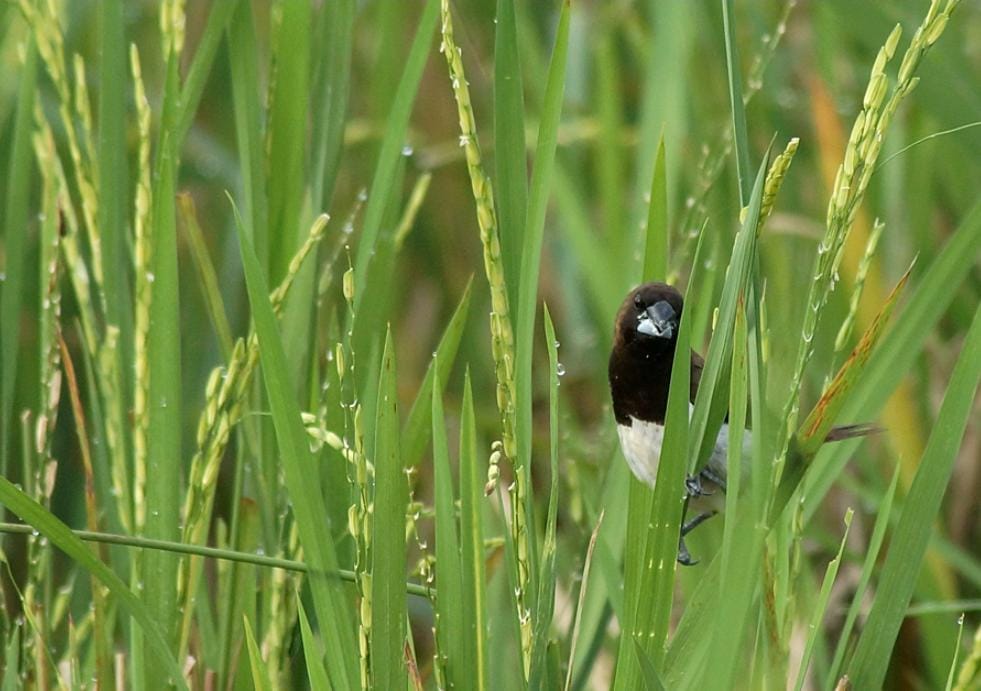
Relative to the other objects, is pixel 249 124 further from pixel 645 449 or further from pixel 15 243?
pixel 645 449

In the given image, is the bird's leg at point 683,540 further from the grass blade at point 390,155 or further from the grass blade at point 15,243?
the grass blade at point 15,243

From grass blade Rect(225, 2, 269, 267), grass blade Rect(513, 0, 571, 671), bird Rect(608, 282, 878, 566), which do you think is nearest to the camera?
grass blade Rect(513, 0, 571, 671)

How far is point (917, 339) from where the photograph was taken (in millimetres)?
1529

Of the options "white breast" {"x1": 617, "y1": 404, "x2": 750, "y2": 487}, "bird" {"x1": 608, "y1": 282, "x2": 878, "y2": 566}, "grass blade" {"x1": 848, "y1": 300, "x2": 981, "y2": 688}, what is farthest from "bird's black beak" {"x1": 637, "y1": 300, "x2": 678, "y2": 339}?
"grass blade" {"x1": 848, "y1": 300, "x2": 981, "y2": 688}

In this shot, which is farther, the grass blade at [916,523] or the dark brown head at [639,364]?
the dark brown head at [639,364]

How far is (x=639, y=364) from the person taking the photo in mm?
2055

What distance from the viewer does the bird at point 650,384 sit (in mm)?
1733

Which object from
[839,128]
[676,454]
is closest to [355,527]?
[676,454]

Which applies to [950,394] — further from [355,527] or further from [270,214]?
[270,214]

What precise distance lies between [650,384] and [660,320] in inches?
7.8

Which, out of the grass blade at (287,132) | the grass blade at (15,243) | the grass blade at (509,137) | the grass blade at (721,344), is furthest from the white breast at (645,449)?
the grass blade at (15,243)

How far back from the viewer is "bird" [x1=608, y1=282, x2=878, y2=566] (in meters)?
1.73

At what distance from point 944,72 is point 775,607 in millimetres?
1270

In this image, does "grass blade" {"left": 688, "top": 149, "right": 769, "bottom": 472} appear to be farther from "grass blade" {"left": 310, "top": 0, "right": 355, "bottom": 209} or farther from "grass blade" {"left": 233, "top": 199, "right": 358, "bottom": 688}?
"grass blade" {"left": 310, "top": 0, "right": 355, "bottom": 209}
